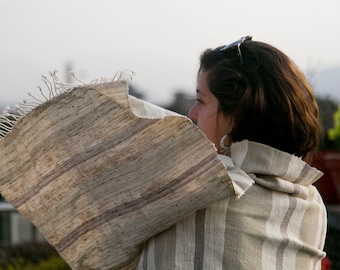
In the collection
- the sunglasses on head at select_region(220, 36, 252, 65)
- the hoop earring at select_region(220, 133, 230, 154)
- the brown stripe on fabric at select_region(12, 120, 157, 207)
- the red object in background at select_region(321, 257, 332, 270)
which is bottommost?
the red object in background at select_region(321, 257, 332, 270)

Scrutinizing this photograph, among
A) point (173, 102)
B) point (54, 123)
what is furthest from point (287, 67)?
point (173, 102)

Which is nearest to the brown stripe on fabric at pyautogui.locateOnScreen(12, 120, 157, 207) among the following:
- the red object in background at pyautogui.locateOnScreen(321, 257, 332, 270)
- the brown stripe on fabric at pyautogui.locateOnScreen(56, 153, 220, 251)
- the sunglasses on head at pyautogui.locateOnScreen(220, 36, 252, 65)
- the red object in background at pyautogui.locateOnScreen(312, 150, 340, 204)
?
the brown stripe on fabric at pyautogui.locateOnScreen(56, 153, 220, 251)

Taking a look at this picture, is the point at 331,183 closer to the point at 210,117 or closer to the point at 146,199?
the point at 210,117

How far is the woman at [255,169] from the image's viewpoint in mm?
1876

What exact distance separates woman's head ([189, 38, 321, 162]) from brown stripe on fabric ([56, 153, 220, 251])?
22cm

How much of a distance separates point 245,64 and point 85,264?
23.2 inches

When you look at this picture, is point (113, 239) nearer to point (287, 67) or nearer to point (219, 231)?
point (219, 231)

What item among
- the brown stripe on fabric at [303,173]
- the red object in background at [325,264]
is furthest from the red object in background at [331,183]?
the brown stripe on fabric at [303,173]

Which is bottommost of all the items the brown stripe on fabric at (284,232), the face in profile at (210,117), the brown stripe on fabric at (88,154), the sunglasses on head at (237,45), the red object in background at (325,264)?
the red object in background at (325,264)

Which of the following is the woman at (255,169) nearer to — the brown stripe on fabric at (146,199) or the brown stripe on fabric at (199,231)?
the brown stripe on fabric at (199,231)

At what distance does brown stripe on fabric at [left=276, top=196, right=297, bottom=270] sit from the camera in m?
1.96

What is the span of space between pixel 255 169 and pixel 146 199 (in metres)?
0.29

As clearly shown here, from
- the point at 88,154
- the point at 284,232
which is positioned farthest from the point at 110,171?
the point at 284,232

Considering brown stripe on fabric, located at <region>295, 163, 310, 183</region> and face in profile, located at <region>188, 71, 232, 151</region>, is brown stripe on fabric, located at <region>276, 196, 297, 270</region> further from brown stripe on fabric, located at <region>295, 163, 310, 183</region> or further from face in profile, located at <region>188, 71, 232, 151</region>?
face in profile, located at <region>188, 71, 232, 151</region>
